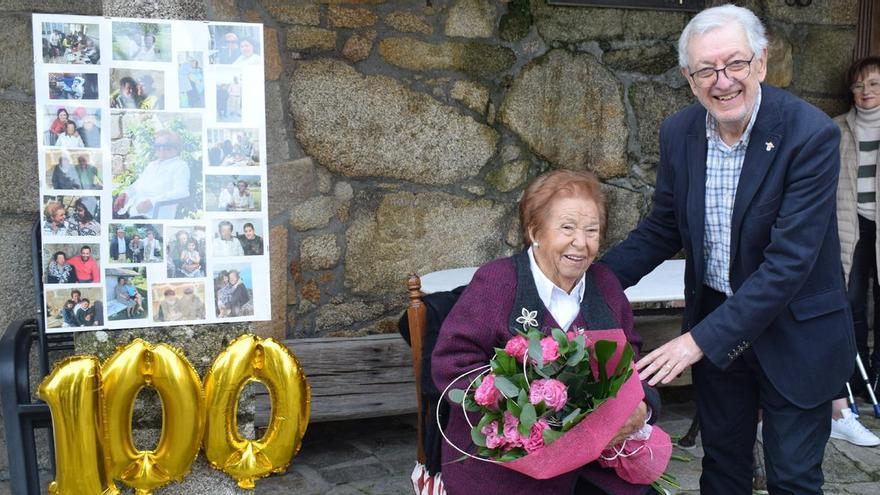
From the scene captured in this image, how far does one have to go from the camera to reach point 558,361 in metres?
2.06

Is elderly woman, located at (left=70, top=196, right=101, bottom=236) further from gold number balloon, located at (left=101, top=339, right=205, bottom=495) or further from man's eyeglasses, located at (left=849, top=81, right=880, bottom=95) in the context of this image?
man's eyeglasses, located at (left=849, top=81, right=880, bottom=95)

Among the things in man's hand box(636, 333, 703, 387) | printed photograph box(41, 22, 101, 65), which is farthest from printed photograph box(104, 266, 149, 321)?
man's hand box(636, 333, 703, 387)

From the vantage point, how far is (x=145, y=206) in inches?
87.8

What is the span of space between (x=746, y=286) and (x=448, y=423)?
2.73 ft

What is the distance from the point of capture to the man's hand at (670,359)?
7.54 ft

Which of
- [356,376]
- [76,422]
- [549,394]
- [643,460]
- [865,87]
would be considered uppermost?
[865,87]

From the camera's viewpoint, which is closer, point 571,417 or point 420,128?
point 571,417

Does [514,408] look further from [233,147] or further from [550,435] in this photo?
[233,147]

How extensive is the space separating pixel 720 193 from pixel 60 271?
5.52 ft

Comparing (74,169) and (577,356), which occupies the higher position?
(74,169)

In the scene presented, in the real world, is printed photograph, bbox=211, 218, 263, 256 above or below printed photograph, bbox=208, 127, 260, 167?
below

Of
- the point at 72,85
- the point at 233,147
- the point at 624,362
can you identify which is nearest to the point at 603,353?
the point at 624,362

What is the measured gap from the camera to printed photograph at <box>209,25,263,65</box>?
2219 millimetres

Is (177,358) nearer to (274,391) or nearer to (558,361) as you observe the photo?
(274,391)
